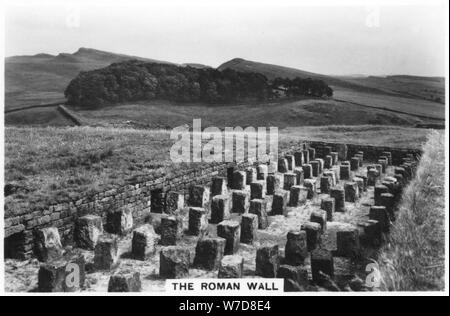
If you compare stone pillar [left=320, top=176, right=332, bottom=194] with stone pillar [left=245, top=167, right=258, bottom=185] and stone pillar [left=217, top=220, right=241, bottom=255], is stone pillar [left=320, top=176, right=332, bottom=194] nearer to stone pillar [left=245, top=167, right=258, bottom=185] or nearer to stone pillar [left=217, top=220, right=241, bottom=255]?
stone pillar [left=245, top=167, right=258, bottom=185]

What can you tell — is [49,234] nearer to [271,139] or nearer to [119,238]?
[119,238]

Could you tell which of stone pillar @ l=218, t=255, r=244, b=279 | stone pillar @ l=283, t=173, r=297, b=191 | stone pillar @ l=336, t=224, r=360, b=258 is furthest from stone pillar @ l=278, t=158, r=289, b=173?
stone pillar @ l=218, t=255, r=244, b=279

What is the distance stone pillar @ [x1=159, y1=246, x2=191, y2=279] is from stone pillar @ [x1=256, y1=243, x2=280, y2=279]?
1.26 metres

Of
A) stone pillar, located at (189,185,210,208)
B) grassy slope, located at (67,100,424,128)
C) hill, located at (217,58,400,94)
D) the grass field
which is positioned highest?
hill, located at (217,58,400,94)

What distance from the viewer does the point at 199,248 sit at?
302 inches

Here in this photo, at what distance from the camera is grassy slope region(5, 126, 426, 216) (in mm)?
9102

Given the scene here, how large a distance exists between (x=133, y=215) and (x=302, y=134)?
15348 mm

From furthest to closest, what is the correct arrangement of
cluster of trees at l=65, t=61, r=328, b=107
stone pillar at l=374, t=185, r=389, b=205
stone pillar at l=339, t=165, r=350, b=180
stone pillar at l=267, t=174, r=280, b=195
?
cluster of trees at l=65, t=61, r=328, b=107 < stone pillar at l=339, t=165, r=350, b=180 < stone pillar at l=267, t=174, r=280, b=195 < stone pillar at l=374, t=185, r=389, b=205

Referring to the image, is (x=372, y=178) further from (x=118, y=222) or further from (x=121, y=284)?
(x=121, y=284)

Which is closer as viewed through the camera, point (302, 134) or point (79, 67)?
point (79, 67)

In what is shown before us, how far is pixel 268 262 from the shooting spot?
7250 millimetres

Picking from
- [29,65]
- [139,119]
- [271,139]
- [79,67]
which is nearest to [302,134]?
[271,139]

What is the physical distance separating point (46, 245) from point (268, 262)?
395 cm

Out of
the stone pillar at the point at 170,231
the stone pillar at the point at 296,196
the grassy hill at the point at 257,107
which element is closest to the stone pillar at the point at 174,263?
the stone pillar at the point at 170,231
